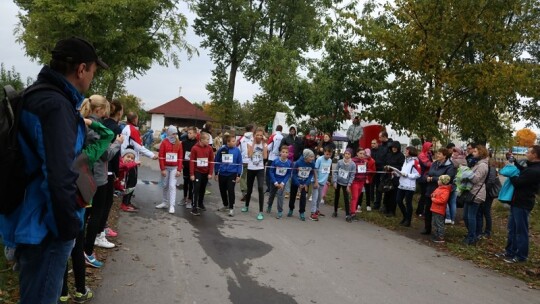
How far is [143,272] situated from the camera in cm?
535

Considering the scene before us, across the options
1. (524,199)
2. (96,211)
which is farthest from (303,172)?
A: (96,211)

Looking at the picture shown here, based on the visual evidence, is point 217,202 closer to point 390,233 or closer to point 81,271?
point 390,233

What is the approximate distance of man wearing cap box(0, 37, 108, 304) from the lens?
2320mm

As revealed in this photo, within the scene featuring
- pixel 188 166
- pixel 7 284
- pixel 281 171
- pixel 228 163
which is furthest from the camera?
pixel 188 166

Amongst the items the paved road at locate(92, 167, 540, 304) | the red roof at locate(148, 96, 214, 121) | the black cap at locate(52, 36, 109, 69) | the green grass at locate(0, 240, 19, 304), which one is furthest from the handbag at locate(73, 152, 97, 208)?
the red roof at locate(148, 96, 214, 121)

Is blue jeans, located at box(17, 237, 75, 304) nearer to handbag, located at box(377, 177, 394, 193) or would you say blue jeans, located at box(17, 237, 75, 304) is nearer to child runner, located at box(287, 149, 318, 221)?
child runner, located at box(287, 149, 318, 221)

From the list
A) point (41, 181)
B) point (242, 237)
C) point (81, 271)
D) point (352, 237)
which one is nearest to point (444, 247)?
point (352, 237)

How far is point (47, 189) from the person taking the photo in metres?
2.35

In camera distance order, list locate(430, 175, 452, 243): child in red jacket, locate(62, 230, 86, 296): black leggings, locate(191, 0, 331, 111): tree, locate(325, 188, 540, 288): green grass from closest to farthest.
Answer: locate(62, 230, 86, 296): black leggings → locate(325, 188, 540, 288): green grass → locate(430, 175, 452, 243): child in red jacket → locate(191, 0, 331, 111): tree

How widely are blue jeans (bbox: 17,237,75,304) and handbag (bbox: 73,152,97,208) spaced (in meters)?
0.33

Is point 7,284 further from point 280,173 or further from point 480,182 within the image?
point 480,182

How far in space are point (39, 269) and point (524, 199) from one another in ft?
25.1

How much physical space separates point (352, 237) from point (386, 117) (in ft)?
17.1

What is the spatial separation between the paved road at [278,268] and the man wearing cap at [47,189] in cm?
210
